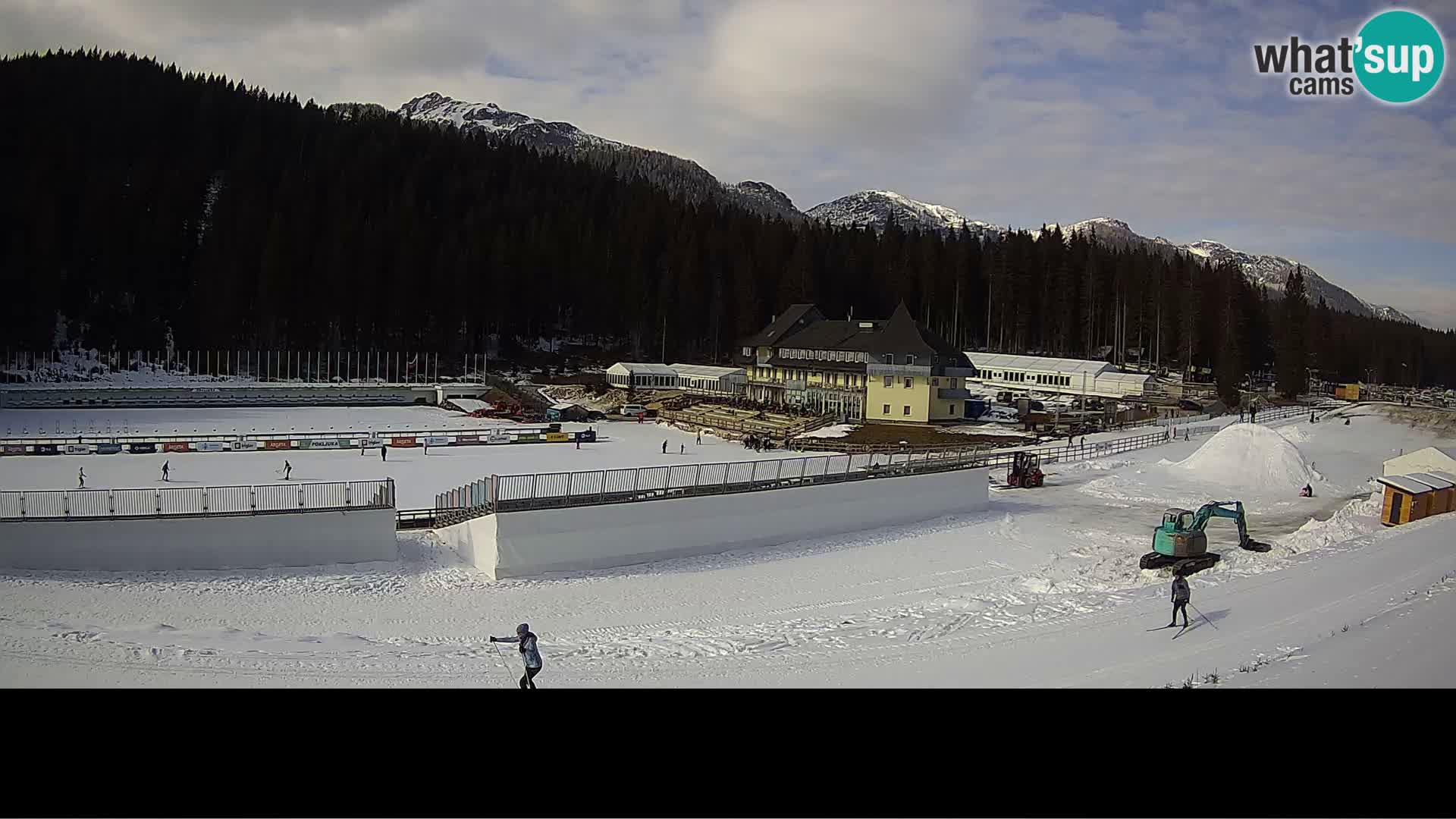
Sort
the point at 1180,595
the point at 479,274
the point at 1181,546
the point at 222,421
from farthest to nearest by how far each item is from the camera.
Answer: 1. the point at 479,274
2. the point at 222,421
3. the point at 1181,546
4. the point at 1180,595

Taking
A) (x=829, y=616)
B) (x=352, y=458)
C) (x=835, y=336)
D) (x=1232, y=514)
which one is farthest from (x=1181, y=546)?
(x=835, y=336)

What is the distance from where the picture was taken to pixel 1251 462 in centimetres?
2997

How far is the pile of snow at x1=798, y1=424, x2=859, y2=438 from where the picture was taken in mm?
41697

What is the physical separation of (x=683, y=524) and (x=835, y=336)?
33699 millimetres

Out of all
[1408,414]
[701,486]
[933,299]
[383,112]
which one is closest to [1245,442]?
[701,486]

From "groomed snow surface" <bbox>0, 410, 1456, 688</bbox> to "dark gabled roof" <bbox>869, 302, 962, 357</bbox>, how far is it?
20772 mm

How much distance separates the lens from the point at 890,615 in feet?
50.9

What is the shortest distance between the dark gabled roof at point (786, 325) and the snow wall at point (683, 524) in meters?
32.2

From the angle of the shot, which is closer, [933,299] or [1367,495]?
[1367,495]

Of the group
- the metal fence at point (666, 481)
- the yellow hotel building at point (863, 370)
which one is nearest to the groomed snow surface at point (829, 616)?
the metal fence at point (666, 481)

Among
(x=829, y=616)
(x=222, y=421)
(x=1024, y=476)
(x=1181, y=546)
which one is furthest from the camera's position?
(x=222, y=421)

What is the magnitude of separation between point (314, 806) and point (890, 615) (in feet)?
41.2

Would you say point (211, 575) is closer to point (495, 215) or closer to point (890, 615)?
point (890, 615)

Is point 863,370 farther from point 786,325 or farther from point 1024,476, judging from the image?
point 1024,476
